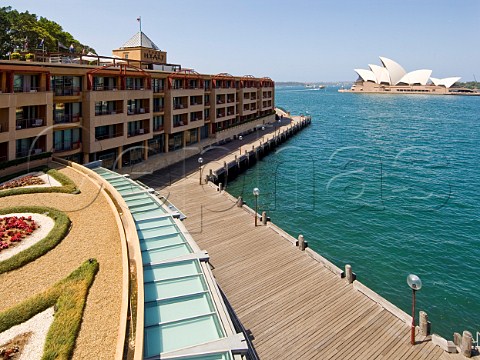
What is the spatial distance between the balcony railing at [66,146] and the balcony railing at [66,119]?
2338 mm

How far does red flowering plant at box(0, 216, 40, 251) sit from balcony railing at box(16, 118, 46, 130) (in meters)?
14.7

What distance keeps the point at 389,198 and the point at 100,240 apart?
3865cm

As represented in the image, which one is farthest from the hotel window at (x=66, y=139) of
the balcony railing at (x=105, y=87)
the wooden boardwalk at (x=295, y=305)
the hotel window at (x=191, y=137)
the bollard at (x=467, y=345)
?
the bollard at (x=467, y=345)

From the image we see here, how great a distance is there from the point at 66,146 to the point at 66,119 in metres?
2.78

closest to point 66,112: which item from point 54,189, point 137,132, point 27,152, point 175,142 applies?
point 27,152

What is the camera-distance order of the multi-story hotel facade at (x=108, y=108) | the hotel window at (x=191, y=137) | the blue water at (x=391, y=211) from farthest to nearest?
the hotel window at (x=191, y=137), the multi-story hotel facade at (x=108, y=108), the blue water at (x=391, y=211)

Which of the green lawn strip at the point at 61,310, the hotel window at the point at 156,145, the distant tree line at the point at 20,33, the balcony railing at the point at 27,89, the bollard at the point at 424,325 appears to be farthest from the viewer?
the distant tree line at the point at 20,33

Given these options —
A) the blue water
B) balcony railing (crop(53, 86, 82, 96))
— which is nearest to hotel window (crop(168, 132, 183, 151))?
the blue water

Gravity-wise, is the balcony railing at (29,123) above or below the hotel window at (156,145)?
above

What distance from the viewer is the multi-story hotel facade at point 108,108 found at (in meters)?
31.2

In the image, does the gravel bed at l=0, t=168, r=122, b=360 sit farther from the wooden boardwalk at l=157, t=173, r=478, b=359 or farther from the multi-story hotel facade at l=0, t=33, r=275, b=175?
the multi-story hotel facade at l=0, t=33, r=275, b=175

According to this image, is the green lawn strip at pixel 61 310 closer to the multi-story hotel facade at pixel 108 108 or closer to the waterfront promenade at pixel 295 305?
the waterfront promenade at pixel 295 305

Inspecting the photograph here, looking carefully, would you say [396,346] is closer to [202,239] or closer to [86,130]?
[202,239]

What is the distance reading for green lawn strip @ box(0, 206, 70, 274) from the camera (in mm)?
15562
